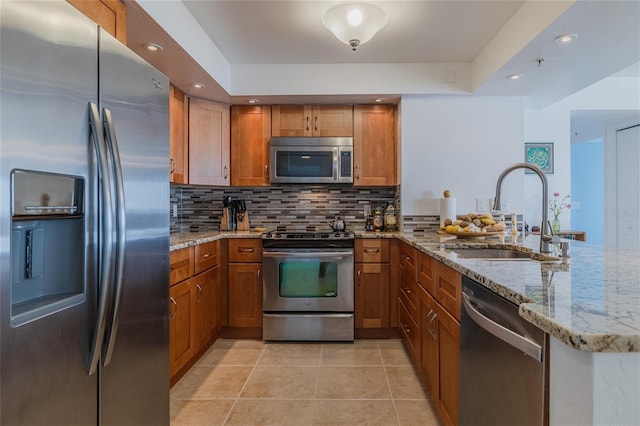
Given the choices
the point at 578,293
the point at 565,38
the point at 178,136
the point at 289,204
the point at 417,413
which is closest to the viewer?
the point at 578,293

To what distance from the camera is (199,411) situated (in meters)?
1.89

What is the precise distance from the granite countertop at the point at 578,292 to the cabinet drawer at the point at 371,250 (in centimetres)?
126

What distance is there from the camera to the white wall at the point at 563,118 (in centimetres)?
369

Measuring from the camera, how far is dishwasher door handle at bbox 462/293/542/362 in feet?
2.66

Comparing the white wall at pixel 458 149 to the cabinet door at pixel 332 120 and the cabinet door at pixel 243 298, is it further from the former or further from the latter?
the cabinet door at pixel 243 298

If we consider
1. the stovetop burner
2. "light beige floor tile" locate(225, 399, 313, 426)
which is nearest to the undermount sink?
the stovetop burner

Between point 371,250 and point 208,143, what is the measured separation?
1718 millimetres

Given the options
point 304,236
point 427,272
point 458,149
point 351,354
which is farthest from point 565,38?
point 351,354

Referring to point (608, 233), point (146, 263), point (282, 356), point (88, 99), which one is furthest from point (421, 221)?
point (608, 233)

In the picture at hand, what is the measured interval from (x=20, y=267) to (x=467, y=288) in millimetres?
1391

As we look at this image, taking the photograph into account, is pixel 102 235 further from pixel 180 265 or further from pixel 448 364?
pixel 448 364

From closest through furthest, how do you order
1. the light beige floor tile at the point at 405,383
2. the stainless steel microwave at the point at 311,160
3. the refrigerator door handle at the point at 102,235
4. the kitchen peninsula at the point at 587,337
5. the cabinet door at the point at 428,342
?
the kitchen peninsula at the point at 587,337, the refrigerator door handle at the point at 102,235, the cabinet door at the point at 428,342, the light beige floor tile at the point at 405,383, the stainless steel microwave at the point at 311,160

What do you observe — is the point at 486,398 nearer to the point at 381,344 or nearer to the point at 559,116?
the point at 381,344

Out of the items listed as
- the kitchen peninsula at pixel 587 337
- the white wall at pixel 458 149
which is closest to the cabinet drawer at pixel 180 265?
the kitchen peninsula at pixel 587 337
